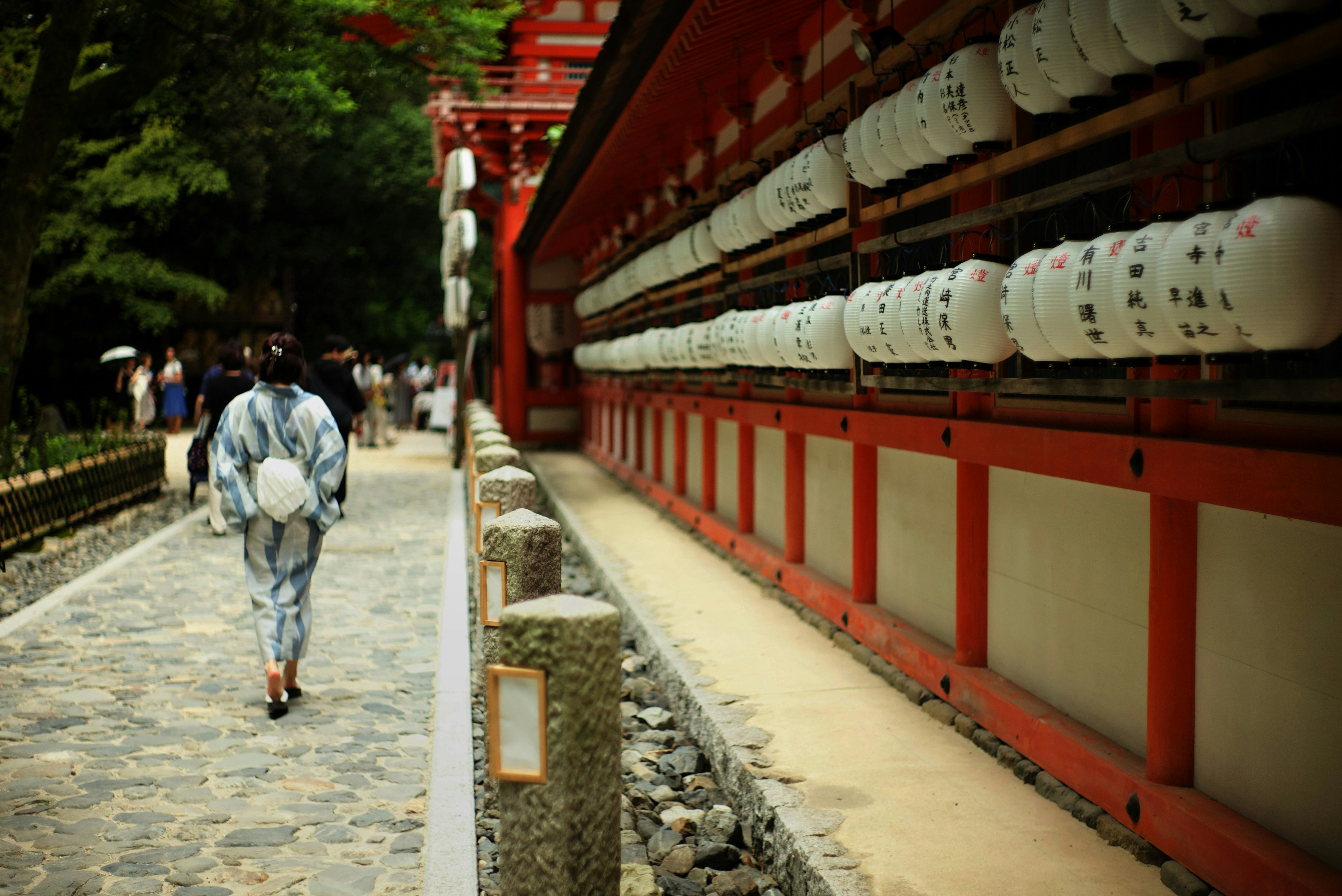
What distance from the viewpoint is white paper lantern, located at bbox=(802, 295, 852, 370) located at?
6.31 m

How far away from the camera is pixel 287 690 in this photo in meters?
6.29

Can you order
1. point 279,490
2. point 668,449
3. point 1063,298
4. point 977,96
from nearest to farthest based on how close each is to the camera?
1. point 1063,298
2. point 977,96
3. point 279,490
4. point 668,449

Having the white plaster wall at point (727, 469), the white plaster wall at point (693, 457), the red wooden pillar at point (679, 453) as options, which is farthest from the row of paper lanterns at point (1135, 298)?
the red wooden pillar at point (679, 453)

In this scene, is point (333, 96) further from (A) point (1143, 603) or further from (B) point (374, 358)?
(B) point (374, 358)

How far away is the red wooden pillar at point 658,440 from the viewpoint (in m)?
14.6

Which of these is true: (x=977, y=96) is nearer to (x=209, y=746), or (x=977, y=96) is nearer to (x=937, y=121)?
(x=937, y=121)

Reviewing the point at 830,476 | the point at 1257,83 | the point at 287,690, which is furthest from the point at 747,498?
the point at 1257,83

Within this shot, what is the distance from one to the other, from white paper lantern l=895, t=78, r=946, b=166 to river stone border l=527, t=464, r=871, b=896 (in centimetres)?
275

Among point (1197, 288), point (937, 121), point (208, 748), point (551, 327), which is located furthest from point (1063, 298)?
point (551, 327)

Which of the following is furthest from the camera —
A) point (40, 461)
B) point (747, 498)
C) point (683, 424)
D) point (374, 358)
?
point (374, 358)

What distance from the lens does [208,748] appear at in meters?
5.45

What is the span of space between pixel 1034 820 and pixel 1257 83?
103 inches

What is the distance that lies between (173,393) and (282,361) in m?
25.7

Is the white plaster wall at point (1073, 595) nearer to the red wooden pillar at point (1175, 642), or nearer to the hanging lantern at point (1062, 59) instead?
the red wooden pillar at point (1175, 642)
